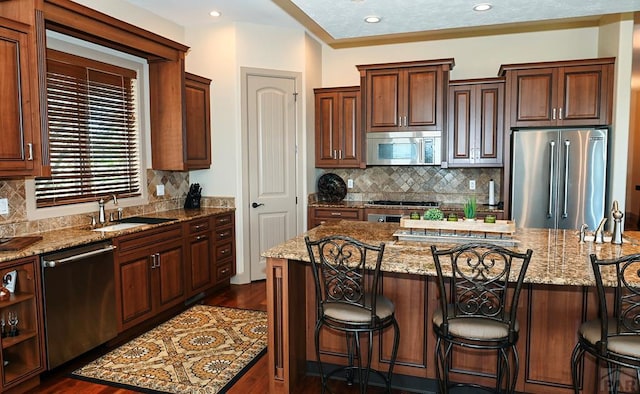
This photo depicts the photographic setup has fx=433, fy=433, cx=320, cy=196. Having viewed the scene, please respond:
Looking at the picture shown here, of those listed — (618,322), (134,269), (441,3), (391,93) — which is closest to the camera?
(618,322)

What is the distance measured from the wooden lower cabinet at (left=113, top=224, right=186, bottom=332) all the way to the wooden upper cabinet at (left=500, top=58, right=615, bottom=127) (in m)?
3.76

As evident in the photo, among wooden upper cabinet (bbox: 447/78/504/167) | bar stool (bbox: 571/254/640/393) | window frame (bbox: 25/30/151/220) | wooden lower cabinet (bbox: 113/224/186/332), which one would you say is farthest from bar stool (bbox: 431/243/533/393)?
window frame (bbox: 25/30/151/220)

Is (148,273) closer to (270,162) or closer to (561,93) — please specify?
(270,162)

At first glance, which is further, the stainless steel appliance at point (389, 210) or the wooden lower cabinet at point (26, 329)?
the stainless steel appliance at point (389, 210)

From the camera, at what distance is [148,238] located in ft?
12.1

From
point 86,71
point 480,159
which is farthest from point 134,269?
point 480,159

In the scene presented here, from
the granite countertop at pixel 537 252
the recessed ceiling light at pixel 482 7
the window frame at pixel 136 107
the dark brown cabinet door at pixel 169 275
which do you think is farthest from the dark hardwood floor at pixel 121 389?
the recessed ceiling light at pixel 482 7

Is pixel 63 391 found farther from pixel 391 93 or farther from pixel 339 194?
pixel 391 93

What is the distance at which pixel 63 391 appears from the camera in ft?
8.98

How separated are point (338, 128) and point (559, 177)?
2545 millimetres

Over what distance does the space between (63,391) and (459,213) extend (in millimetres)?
→ 3929

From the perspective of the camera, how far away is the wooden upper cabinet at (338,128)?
17.7ft

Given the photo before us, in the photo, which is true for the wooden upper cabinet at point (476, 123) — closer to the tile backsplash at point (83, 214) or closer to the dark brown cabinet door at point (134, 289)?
the tile backsplash at point (83, 214)

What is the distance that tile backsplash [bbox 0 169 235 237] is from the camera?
3160mm
